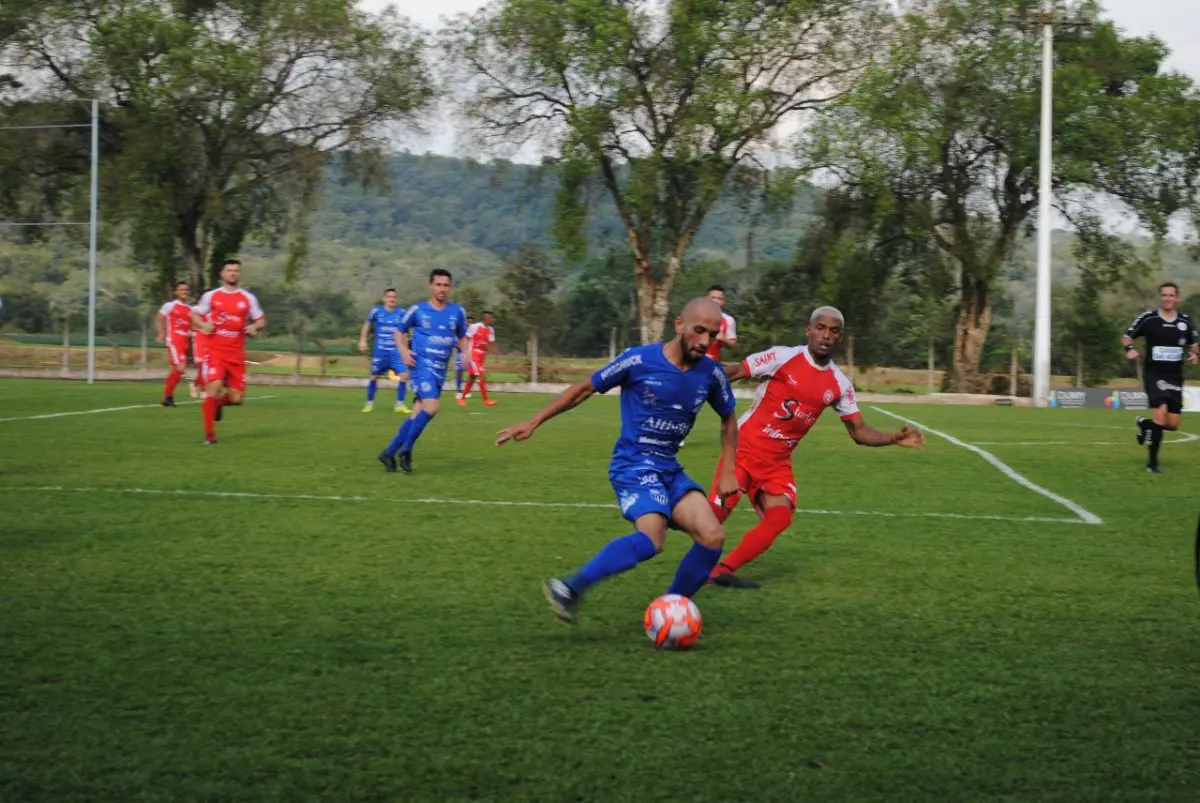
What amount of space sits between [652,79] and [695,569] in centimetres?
3729

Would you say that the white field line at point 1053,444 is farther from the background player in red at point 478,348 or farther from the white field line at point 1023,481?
the background player in red at point 478,348

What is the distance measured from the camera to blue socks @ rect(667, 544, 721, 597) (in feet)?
21.0

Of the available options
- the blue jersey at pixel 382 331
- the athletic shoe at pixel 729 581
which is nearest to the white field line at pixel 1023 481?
the athletic shoe at pixel 729 581

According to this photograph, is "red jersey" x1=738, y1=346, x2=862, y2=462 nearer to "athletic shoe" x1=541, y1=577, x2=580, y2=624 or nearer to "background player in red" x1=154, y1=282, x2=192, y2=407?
"athletic shoe" x1=541, y1=577, x2=580, y2=624

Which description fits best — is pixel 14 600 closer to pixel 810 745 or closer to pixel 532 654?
pixel 532 654

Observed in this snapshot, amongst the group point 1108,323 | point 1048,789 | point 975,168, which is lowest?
point 1048,789

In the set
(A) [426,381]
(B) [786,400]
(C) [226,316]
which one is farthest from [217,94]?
(B) [786,400]

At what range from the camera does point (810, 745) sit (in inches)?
183

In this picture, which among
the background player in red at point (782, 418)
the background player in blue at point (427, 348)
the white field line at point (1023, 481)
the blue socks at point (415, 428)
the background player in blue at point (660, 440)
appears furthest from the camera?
the background player in blue at point (427, 348)

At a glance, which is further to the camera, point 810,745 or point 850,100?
point 850,100

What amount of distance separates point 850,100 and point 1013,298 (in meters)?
30.5

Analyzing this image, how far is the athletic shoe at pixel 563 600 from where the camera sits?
6133 millimetres

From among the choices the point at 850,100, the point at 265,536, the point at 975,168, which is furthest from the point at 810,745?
the point at 975,168

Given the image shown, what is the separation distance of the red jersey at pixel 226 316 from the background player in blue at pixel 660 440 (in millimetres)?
10145
